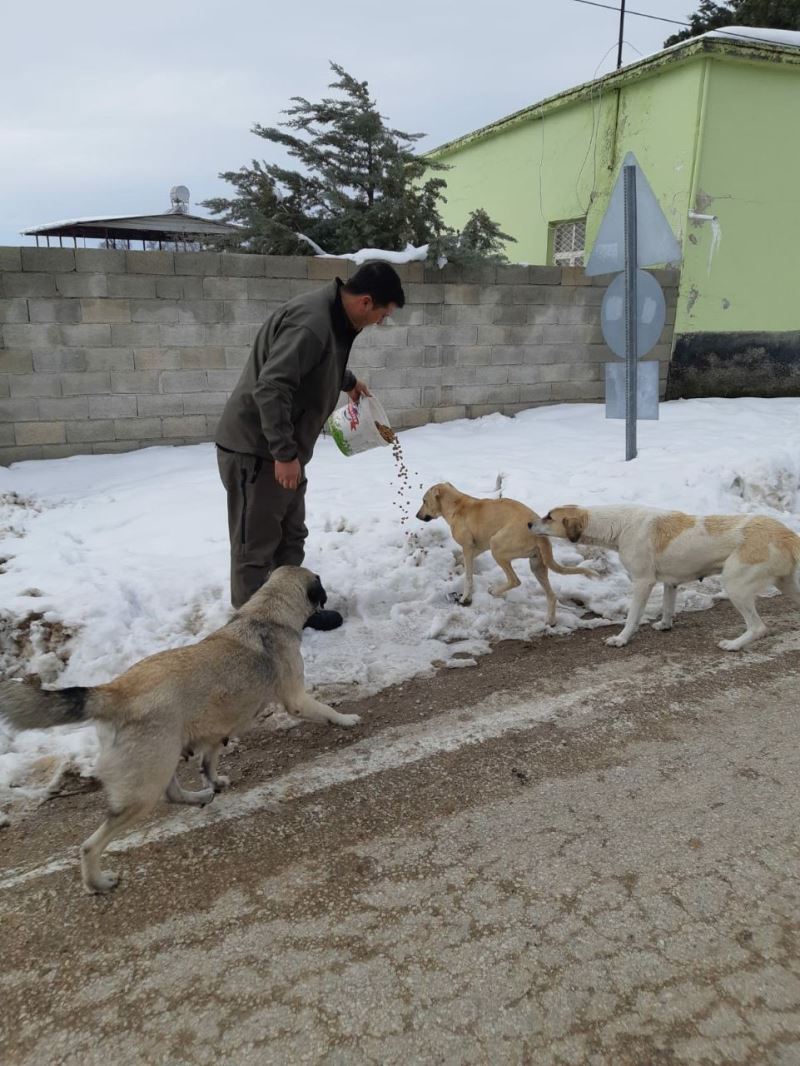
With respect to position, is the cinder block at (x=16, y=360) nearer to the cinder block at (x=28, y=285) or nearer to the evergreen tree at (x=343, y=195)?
the cinder block at (x=28, y=285)

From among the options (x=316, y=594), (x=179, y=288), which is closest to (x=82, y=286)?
(x=179, y=288)

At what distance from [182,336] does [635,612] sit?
6.08 metres

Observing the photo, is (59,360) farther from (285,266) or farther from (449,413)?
(449,413)

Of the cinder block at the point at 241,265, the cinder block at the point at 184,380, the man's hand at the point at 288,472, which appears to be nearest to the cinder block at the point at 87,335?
the cinder block at the point at 184,380

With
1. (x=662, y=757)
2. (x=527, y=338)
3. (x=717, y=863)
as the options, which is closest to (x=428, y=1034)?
(x=717, y=863)

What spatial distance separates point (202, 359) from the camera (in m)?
8.54

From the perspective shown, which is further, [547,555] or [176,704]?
[547,555]

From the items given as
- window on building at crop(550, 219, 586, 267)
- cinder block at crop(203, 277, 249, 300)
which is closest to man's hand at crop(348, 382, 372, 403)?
cinder block at crop(203, 277, 249, 300)

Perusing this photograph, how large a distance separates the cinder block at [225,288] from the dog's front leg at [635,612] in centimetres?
594

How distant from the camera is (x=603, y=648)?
16.2ft

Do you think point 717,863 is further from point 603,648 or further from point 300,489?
point 300,489

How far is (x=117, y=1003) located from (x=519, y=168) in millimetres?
15871

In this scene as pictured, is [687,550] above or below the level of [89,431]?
below

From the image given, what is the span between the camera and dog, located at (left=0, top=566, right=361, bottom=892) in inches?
105
